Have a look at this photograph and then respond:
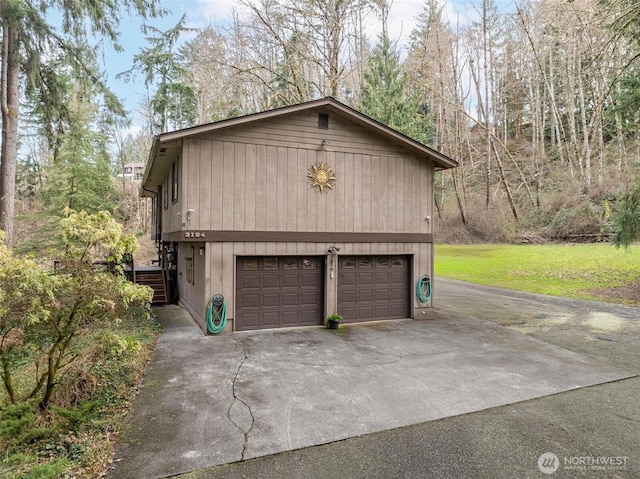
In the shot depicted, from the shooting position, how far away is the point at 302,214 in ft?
31.4

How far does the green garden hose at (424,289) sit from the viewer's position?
417 inches

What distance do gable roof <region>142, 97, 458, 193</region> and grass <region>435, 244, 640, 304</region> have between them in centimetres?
891

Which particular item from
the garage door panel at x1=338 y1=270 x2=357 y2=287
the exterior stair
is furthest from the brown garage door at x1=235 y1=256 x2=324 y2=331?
the exterior stair

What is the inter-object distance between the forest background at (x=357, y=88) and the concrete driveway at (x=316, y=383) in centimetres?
721

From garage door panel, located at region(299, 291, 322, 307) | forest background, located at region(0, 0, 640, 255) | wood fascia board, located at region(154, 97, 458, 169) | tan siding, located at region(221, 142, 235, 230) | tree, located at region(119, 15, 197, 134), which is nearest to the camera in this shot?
wood fascia board, located at region(154, 97, 458, 169)

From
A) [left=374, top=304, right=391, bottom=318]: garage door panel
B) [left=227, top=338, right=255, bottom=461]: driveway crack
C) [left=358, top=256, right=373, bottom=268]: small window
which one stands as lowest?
[left=227, top=338, right=255, bottom=461]: driveway crack

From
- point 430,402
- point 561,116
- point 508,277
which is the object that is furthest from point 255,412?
point 561,116

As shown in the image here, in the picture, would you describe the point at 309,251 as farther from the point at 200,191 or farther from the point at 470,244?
the point at 470,244

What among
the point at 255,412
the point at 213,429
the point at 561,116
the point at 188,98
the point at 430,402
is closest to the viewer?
the point at 213,429

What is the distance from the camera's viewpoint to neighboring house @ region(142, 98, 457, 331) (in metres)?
8.78

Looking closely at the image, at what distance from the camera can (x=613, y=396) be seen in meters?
5.46

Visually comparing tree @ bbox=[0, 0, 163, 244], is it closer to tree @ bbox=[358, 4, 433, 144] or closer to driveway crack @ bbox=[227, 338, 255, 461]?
driveway crack @ bbox=[227, 338, 255, 461]

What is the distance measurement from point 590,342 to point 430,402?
553 centimetres

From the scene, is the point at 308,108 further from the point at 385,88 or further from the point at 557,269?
the point at 385,88
